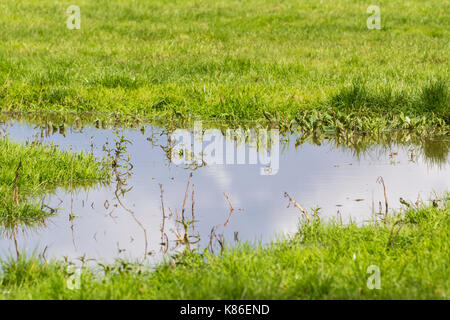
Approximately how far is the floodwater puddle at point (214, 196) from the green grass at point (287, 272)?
312 mm

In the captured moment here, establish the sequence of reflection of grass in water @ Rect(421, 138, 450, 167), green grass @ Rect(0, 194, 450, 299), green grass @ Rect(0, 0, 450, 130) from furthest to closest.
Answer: green grass @ Rect(0, 0, 450, 130), reflection of grass in water @ Rect(421, 138, 450, 167), green grass @ Rect(0, 194, 450, 299)

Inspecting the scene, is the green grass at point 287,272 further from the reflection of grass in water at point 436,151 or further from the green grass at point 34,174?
the reflection of grass in water at point 436,151

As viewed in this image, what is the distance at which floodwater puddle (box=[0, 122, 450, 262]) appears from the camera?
4.72 meters

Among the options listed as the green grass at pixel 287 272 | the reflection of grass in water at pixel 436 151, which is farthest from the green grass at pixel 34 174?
the reflection of grass in water at pixel 436 151

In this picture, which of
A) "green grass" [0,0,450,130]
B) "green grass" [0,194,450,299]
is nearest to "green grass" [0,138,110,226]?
"green grass" [0,194,450,299]

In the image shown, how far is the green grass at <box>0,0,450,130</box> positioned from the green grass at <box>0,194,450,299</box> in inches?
162

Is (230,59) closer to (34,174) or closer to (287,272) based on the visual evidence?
(34,174)

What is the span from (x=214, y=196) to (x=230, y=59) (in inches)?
282

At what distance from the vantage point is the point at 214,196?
5.71 m

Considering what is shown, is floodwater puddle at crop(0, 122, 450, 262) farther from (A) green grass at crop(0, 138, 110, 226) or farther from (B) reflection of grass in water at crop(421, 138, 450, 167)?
(A) green grass at crop(0, 138, 110, 226)

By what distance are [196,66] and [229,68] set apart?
0.63 metres

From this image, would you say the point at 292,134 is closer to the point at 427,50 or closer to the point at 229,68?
the point at 229,68

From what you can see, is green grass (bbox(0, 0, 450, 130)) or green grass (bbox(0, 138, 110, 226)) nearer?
green grass (bbox(0, 138, 110, 226))

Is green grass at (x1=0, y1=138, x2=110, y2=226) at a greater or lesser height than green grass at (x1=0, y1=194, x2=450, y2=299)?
greater
